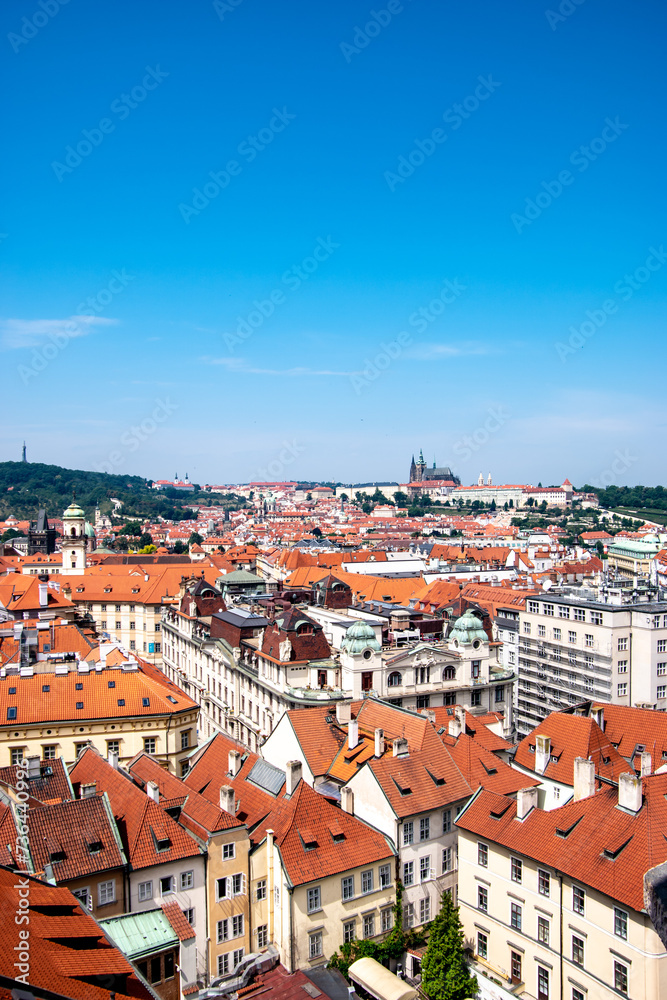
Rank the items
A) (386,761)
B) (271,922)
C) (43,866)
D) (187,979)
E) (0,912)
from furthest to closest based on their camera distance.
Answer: (386,761) < (271,922) < (187,979) < (43,866) < (0,912)

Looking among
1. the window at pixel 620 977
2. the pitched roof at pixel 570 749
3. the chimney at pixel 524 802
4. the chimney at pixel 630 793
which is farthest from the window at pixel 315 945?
the pitched roof at pixel 570 749

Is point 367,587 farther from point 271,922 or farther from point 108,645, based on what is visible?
point 271,922

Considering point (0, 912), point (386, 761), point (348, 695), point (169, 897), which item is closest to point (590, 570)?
point (348, 695)

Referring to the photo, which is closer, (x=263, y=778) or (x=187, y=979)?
(x=187, y=979)

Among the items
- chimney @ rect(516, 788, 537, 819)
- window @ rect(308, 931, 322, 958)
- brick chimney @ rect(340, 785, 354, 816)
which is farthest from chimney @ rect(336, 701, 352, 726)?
window @ rect(308, 931, 322, 958)

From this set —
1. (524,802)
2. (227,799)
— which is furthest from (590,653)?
(227,799)

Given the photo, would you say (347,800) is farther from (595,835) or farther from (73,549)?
(73,549)

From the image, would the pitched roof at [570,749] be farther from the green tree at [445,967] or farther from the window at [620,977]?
the window at [620,977]
